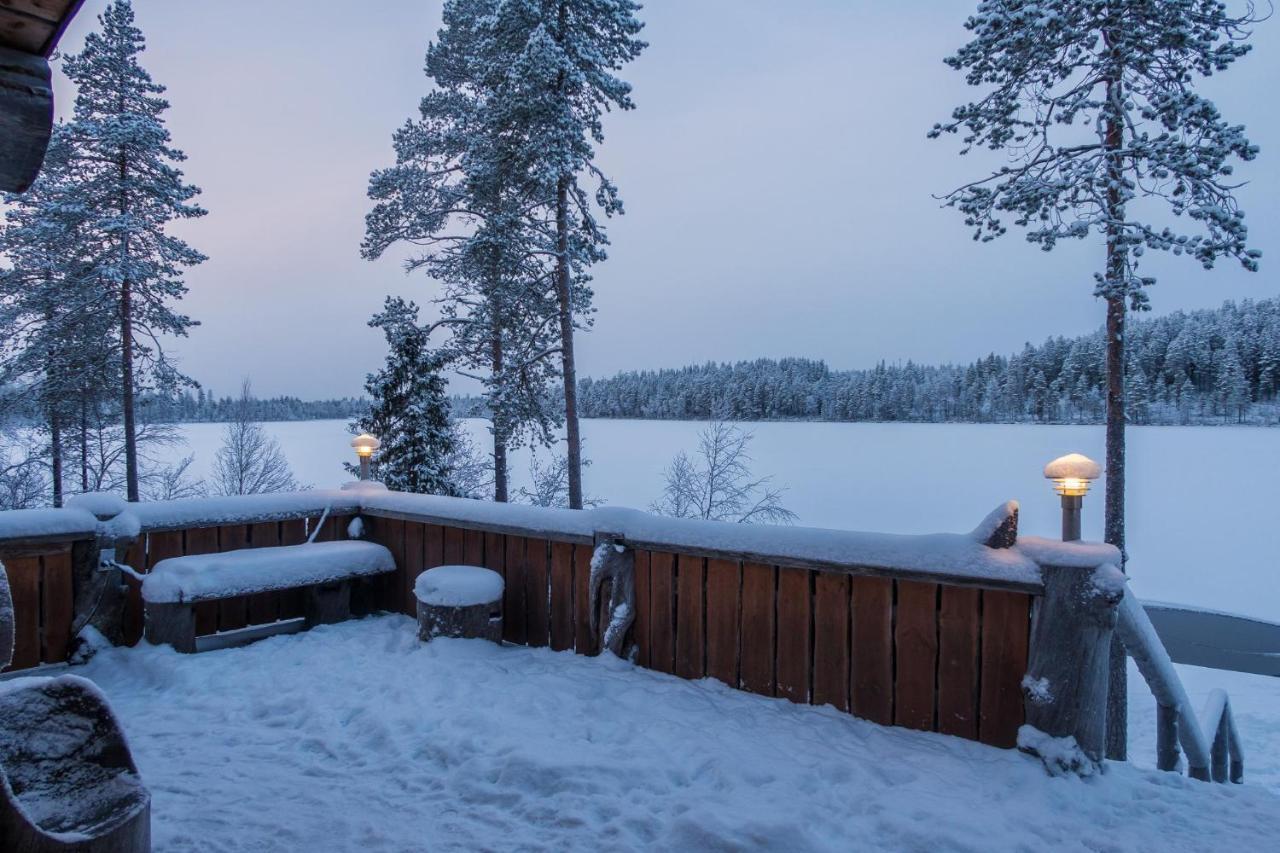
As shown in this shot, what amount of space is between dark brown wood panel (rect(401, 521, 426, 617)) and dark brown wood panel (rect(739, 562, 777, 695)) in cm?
273

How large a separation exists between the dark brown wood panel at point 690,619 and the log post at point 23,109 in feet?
10.7

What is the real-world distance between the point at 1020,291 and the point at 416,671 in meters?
48.6

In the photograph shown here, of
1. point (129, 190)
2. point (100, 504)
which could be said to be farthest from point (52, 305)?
point (100, 504)

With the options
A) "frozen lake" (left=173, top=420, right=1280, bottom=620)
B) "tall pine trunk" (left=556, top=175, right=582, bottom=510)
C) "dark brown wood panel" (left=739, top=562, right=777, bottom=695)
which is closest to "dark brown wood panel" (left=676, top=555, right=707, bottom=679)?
"dark brown wood panel" (left=739, top=562, right=777, bottom=695)

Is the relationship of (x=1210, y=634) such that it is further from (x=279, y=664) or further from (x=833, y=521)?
(x=279, y=664)

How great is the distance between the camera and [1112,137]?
7.89m

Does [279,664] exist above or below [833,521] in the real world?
above

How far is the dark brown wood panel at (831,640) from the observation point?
3455 millimetres

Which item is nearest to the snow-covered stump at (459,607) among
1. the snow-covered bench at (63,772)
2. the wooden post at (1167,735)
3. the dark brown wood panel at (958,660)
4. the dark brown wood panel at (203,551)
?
the dark brown wood panel at (203,551)

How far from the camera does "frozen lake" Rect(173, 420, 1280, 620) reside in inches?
709

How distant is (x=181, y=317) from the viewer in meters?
14.8

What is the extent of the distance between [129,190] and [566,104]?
9314mm

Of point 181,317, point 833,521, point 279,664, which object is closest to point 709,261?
point 833,521

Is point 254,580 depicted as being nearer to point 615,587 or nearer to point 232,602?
point 232,602
